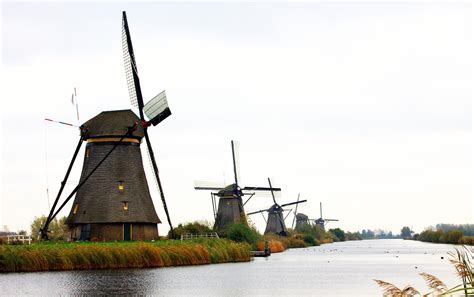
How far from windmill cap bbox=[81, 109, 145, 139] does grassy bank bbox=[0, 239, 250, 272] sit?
7382 mm

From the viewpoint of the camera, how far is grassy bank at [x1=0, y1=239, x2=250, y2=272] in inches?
1309

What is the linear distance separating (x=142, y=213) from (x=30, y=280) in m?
15.6

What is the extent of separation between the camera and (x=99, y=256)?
34906 mm

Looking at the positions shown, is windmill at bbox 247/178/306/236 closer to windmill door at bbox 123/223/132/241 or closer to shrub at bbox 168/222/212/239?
shrub at bbox 168/222/212/239

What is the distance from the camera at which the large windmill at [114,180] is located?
141 feet

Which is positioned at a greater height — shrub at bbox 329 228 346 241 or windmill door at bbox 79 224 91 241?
shrub at bbox 329 228 346 241

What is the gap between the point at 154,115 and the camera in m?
44.1

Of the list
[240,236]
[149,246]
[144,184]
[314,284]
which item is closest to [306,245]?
[240,236]

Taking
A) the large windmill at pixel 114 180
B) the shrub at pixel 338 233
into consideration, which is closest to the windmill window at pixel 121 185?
the large windmill at pixel 114 180

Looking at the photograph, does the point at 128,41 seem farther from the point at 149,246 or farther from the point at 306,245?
the point at 306,245

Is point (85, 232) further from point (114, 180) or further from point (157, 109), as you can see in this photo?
point (157, 109)

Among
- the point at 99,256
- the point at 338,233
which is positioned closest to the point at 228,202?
the point at 99,256

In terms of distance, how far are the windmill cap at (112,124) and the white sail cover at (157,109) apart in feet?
2.63

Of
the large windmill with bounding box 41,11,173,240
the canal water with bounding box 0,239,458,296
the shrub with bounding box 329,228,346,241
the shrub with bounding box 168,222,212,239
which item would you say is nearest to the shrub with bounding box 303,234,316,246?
the shrub with bounding box 168,222,212,239
